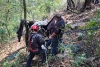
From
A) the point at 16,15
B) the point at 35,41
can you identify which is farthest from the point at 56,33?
the point at 16,15

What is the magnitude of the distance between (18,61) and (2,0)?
6.69 meters

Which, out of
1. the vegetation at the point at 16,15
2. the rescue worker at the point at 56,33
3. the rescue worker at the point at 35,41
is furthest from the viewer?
the vegetation at the point at 16,15

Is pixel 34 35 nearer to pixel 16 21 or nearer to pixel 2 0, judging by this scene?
pixel 2 0

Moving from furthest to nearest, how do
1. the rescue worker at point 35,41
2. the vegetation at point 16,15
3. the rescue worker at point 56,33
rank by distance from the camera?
the vegetation at point 16,15 → the rescue worker at point 56,33 → the rescue worker at point 35,41

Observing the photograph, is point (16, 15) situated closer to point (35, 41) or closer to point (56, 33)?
point (56, 33)

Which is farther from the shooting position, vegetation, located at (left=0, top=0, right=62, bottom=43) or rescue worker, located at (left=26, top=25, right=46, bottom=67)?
vegetation, located at (left=0, top=0, right=62, bottom=43)

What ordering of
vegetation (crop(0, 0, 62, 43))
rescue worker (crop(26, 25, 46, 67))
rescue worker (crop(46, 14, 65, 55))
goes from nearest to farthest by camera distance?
rescue worker (crop(26, 25, 46, 67)) < rescue worker (crop(46, 14, 65, 55)) < vegetation (crop(0, 0, 62, 43))

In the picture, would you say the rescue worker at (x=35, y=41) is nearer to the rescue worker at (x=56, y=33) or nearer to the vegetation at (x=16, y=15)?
the rescue worker at (x=56, y=33)

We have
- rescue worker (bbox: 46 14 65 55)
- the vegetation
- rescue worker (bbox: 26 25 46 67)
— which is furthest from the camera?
the vegetation

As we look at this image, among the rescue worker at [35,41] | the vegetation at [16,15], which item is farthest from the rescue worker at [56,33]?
the vegetation at [16,15]

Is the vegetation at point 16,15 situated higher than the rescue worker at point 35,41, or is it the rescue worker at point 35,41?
the rescue worker at point 35,41

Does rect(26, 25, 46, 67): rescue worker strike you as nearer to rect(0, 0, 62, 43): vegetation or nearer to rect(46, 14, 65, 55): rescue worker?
rect(46, 14, 65, 55): rescue worker

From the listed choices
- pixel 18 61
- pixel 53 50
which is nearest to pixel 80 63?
pixel 53 50

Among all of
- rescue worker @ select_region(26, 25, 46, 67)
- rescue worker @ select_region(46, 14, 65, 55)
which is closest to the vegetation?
rescue worker @ select_region(46, 14, 65, 55)
